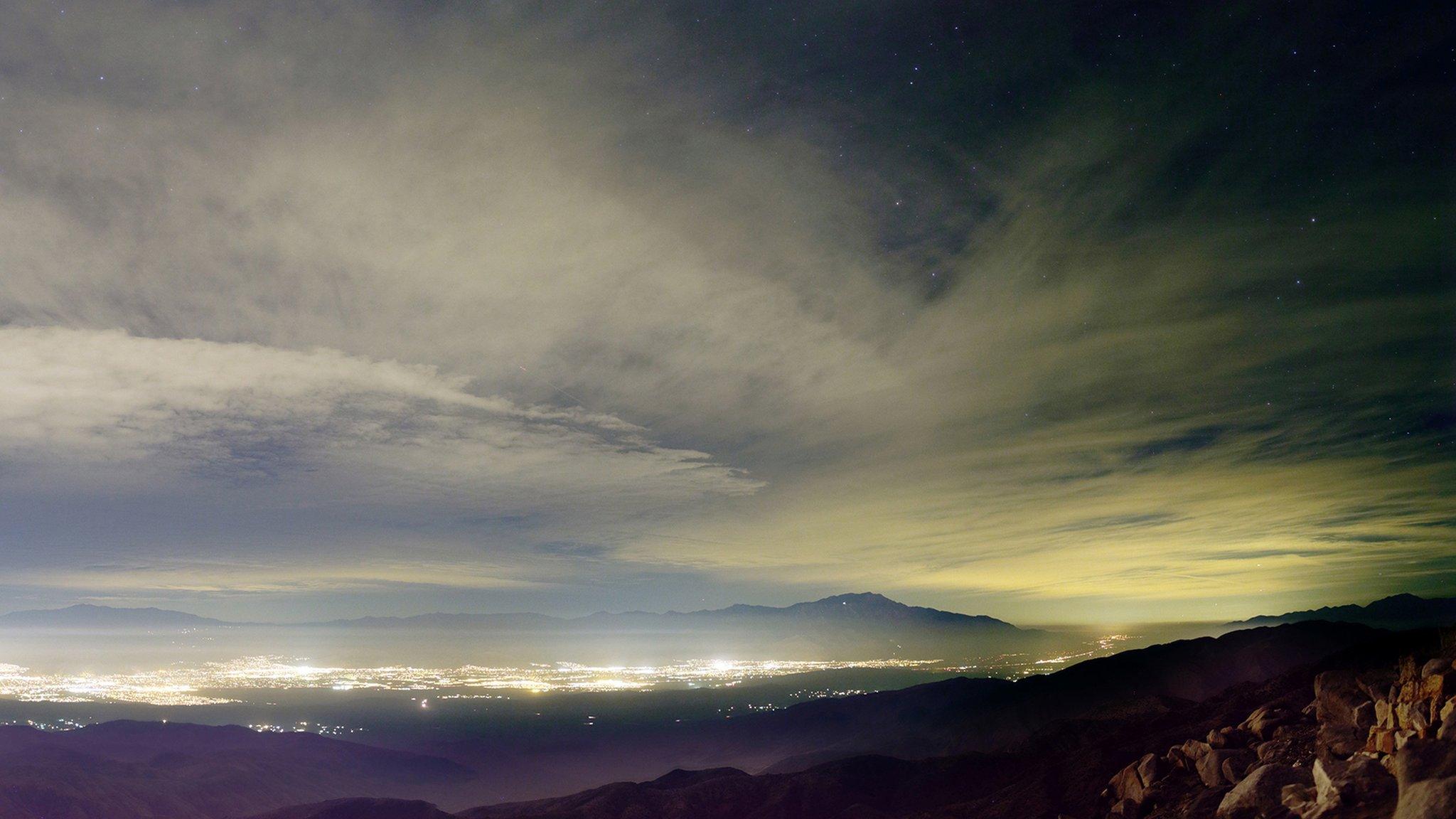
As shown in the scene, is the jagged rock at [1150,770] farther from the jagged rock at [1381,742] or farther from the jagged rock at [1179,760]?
the jagged rock at [1381,742]

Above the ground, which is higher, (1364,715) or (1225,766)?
(1364,715)

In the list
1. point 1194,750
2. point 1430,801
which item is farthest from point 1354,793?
point 1194,750

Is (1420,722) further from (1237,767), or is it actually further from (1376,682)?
(1376,682)

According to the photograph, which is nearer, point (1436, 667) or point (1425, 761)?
point (1425, 761)

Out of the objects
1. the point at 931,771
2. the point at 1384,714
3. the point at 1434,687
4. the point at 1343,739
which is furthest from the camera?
the point at 931,771

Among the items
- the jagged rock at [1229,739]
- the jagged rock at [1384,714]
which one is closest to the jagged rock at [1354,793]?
the jagged rock at [1384,714]
